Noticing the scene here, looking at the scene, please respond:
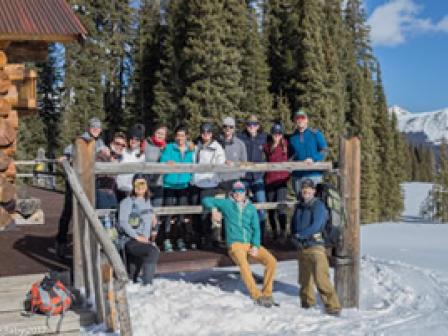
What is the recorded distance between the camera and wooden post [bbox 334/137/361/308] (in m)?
7.44

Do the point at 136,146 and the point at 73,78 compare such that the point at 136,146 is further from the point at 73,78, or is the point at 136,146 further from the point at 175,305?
the point at 73,78

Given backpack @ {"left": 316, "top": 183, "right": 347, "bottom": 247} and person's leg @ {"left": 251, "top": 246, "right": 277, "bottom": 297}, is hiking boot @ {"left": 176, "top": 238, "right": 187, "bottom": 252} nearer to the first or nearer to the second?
person's leg @ {"left": 251, "top": 246, "right": 277, "bottom": 297}

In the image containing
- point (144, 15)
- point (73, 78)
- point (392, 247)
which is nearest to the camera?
point (392, 247)

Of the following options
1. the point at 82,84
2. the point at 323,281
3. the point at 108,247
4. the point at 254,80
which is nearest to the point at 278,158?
the point at 323,281

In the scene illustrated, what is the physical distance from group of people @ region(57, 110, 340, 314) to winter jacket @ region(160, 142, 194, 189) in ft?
0.04

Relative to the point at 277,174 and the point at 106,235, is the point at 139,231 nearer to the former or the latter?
the point at 106,235

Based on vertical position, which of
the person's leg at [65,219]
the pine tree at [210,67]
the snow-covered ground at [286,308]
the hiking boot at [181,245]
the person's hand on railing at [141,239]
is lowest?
the snow-covered ground at [286,308]

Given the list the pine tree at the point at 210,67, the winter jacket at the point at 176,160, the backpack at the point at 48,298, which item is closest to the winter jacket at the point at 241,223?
the winter jacket at the point at 176,160

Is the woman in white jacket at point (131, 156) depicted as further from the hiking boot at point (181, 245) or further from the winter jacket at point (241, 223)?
the winter jacket at point (241, 223)

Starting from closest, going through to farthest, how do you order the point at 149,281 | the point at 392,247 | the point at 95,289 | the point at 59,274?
1. the point at 95,289
2. the point at 59,274
3. the point at 149,281
4. the point at 392,247

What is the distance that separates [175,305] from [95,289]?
0.98 metres

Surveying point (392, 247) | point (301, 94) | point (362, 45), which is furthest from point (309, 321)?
point (362, 45)

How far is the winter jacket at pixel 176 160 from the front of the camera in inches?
298

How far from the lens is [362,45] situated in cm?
4409
